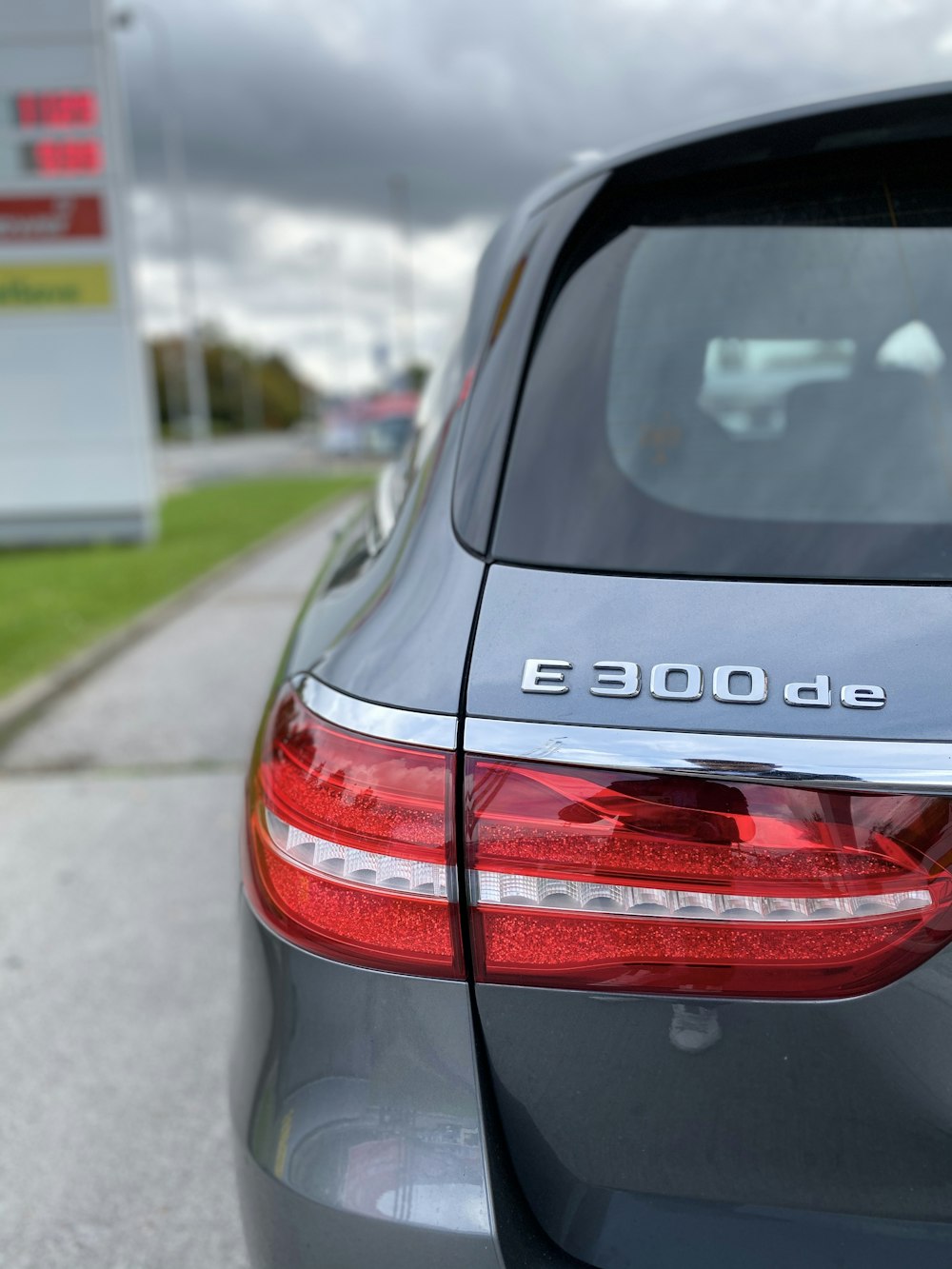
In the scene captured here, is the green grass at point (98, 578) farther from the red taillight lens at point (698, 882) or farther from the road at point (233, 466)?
the road at point (233, 466)

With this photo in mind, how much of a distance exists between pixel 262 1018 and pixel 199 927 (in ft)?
7.17

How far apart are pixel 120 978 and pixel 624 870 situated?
2427 millimetres

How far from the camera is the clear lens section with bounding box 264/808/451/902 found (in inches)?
44.2

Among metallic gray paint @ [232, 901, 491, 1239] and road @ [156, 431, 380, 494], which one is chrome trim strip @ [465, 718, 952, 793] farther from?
road @ [156, 431, 380, 494]

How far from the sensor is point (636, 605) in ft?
3.74

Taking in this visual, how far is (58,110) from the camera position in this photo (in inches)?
444

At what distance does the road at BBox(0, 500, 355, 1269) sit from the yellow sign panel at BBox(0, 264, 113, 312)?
7.45m

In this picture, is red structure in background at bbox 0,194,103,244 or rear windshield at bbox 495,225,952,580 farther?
red structure in background at bbox 0,194,103,244

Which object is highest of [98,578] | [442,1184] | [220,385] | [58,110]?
[58,110]

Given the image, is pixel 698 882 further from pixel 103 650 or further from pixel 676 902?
pixel 103 650

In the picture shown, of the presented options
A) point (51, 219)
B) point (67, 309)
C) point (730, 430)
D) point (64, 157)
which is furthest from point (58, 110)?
point (730, 430)

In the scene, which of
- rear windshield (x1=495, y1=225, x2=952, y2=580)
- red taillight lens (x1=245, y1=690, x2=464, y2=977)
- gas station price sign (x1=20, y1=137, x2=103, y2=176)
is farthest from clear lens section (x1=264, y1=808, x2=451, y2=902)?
gas station price sign (x1=20, y1=137, x2=103, y2=176)

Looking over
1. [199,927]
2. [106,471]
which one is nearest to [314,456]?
[106,471]

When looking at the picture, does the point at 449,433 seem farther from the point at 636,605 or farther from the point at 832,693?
the point at 832,693
